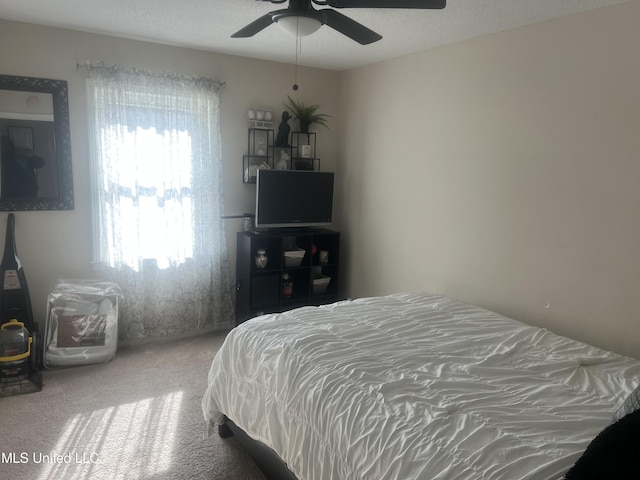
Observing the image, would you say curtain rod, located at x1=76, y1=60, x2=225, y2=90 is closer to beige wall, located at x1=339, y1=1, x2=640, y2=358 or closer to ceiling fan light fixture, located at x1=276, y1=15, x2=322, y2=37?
beige wall, located at x1=339, y1=1, x2=640, y2=358

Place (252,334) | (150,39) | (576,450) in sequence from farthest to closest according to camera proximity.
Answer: (150,39)
(252,334)
(576,450)

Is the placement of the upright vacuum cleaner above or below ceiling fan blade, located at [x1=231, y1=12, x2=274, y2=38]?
below

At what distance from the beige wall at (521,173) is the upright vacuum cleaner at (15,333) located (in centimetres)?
275

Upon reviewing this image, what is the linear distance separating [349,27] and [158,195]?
2.16m

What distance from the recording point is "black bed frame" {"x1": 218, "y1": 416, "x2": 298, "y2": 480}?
197cm

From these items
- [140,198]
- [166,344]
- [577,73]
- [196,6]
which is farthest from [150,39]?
[577,73]

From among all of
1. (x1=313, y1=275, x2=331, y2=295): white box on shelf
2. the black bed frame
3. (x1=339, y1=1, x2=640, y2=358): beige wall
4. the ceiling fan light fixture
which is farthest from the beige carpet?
the ceiling fan light fixture

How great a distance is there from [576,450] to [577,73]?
6.90ft

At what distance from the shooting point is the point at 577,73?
8.55 feet

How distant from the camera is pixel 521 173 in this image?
2.93 meters

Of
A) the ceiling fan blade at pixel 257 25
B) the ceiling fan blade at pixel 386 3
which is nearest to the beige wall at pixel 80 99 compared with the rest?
the ceiling fan blade at pixel 257 25

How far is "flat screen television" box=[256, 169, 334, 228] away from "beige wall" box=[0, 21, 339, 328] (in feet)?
1.08

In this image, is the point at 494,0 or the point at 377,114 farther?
the point at 377,114

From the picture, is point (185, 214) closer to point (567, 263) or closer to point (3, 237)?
point (3, 237)
